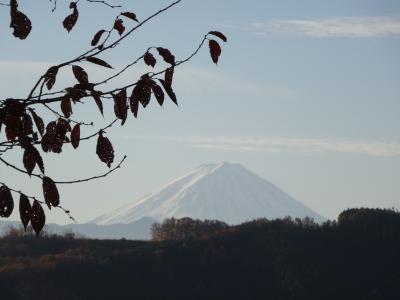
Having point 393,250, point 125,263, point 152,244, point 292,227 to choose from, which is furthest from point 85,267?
point 393,250

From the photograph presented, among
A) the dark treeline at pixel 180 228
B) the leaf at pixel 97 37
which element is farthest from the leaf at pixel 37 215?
the dark treeline at pixel 180 228

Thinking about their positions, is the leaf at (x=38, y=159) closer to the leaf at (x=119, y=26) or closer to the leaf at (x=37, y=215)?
the leaf at (x=37, y=215)

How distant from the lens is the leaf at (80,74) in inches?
192

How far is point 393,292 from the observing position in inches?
2105

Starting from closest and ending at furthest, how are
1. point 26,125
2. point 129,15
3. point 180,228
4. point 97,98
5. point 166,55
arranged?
1. point 26,125
2. point 97,98
3. point 166,55
4. point 129,15
5. point 180,228

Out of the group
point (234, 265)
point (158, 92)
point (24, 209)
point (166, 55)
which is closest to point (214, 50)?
point (166, 55)

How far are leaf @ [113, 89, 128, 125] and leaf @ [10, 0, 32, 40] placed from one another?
2.04 ft

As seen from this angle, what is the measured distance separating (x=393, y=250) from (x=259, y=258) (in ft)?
28.6

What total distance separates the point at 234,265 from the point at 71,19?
173ft

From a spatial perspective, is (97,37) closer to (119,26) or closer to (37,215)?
(119,26)

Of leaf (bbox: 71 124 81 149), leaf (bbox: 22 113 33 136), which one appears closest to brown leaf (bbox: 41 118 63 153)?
leaf (bbox: 71 124 81 149)

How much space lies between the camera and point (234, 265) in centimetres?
5731

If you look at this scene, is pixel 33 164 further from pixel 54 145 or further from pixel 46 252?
pixel 46 252

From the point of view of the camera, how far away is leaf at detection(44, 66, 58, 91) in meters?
4.88
